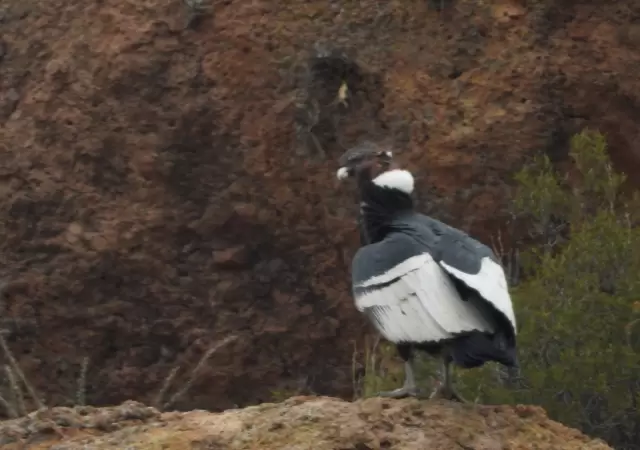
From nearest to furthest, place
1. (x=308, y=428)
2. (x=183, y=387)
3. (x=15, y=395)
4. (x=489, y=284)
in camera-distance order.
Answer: (x=308, y=428) → (x=489, y=284) → (x=15, y=395) → (x=183, y=387)

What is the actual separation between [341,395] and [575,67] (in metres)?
2.41

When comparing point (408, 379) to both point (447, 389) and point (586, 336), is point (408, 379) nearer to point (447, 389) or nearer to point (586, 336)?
point (447, 389)

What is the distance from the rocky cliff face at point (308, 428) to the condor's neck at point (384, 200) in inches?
26.0

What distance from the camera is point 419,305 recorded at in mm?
3857

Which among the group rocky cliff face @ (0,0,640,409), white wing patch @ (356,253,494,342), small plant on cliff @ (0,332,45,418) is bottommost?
rocky cliff face @ (0,0,640,409)

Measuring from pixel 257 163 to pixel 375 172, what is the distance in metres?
3.44

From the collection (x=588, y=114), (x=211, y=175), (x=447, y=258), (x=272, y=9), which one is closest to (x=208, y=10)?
(x=272, y=9)

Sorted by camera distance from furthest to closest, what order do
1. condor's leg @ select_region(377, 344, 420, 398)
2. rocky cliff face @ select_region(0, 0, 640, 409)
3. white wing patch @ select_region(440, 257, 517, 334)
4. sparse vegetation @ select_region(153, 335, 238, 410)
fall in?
rocky cliff face @ select_region(0, 0, 640, 409) → sparse vegetation @ select_region(153, 335, 238, 410) → condor's leg @ select_region(377, 344, 420, 398) → white wing patch @ select_region(440, 257, 517, 334)

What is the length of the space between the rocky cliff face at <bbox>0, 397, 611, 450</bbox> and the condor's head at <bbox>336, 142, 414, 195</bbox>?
0.76 metres

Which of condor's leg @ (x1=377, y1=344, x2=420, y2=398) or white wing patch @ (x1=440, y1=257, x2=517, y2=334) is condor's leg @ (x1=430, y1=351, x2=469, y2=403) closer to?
condor's leg @ (x1=377, y1=344, x2=420, y2=398)

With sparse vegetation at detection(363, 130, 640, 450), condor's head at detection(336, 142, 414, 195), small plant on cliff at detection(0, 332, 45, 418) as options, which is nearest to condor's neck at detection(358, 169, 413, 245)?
condor's head at detection(336, 142, 414, 195)

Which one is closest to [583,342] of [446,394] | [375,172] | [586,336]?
[586,336]

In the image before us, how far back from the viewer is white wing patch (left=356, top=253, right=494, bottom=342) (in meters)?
3.76

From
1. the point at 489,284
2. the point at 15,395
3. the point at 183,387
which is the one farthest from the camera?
the point at 183,387
